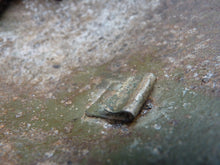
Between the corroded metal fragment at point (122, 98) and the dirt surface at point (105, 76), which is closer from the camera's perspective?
the dirt surface at point (105, 76)

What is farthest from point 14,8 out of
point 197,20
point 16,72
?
point 197,20

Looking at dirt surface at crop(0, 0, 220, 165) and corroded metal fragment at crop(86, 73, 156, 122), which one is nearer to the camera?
dirt surface at crop(0, 0, 220, 165)

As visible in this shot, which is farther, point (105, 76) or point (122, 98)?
point (105, 76)

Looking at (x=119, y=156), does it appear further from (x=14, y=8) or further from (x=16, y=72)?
(x=14, y=8)
